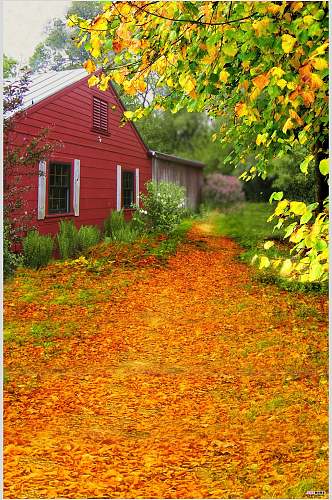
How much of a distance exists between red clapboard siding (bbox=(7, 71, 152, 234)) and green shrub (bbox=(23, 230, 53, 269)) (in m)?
0.24

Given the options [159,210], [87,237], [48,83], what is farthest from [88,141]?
[87,237]

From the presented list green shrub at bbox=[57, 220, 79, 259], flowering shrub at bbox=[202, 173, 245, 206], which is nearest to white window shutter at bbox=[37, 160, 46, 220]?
green shrub at bbox=[57, 220, 79, 259]

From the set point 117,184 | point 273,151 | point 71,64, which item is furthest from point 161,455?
point 117,184

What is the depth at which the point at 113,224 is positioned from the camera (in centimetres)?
914

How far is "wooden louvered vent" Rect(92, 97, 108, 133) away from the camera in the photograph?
1091 cm

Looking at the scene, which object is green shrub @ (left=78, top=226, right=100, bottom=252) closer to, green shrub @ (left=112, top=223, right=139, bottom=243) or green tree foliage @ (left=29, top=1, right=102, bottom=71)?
green shrub @ (left=112, top=223, right=139, bottom=243)

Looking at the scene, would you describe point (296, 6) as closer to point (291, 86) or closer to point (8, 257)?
point (291, 86)

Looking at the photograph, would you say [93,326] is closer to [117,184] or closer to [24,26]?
[24,26]

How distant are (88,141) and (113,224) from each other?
2.37 metres

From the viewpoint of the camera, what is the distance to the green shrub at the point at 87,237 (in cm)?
820

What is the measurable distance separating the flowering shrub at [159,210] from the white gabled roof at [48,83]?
8.52 ft

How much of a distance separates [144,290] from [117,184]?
3.76m

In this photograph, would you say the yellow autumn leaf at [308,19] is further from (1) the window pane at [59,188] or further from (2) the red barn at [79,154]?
(1) the window pane at [59,188]

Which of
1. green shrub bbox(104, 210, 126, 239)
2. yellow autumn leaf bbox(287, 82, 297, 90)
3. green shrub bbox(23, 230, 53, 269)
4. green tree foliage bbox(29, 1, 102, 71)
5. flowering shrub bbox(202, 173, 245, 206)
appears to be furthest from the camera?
flowering shrub bbox(202, 173, 245, 206)
